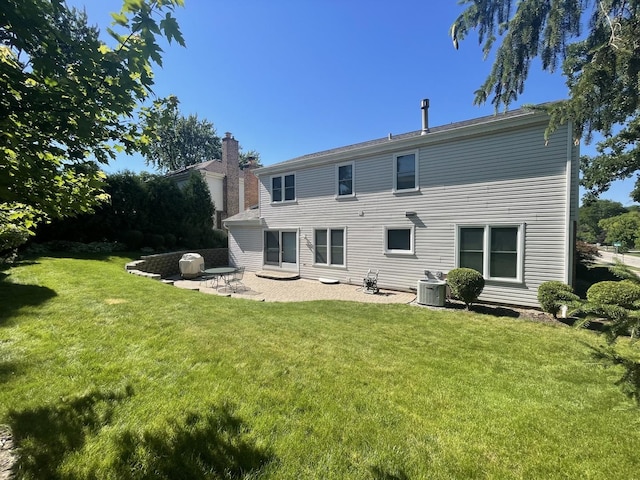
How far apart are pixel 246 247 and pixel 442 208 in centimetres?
1058

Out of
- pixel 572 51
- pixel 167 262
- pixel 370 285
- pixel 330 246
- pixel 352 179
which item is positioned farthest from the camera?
pixel 167 262

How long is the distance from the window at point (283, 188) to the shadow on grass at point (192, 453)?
12.1 m

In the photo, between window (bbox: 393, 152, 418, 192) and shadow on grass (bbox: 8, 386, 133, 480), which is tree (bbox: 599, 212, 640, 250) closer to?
shadow on grass (bbox: 8, 386, 133, 480)

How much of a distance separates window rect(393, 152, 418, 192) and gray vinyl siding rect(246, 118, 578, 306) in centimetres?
20

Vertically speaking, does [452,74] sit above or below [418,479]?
above

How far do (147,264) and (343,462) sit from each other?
44.2 ft

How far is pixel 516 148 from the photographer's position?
8.59 metres

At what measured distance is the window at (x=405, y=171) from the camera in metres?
10.6

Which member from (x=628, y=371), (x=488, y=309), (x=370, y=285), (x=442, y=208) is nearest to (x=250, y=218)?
(x=370, y=285)

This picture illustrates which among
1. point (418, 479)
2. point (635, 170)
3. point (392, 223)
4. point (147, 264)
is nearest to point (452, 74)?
point (392, 223)

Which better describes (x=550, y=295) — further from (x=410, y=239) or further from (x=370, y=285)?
(x=370, y=285)

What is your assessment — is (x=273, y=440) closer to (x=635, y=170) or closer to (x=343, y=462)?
(x=343, y=462)

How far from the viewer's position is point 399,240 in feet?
36.1

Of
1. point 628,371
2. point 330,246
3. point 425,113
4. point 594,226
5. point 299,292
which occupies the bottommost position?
point 299,292
